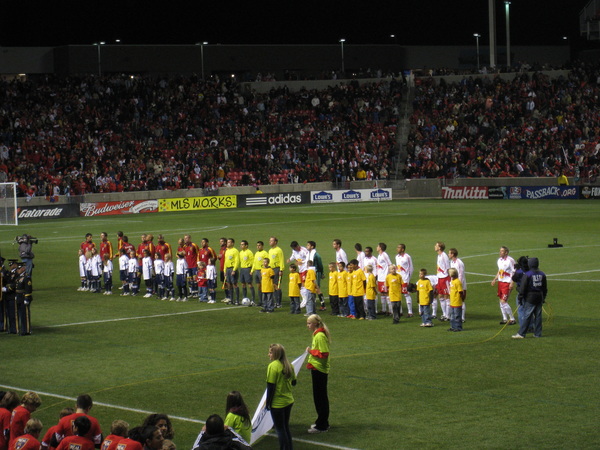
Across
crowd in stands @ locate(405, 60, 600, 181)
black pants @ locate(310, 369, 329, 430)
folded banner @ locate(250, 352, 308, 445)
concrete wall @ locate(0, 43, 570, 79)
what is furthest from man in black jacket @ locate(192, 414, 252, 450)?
concrete wall @ locate(0, 43, 570, 79)

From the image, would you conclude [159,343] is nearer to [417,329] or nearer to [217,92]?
[417,329]

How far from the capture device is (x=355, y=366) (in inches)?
672

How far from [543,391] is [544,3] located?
8245 centimetres

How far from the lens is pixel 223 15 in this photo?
269 ft

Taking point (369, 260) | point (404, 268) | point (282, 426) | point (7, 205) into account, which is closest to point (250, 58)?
point (7, 205)

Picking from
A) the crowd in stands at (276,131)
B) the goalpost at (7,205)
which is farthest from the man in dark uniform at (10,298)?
the crowd in stands at (276,131)

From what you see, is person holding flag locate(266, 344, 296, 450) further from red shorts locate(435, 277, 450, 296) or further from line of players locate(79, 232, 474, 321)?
red shorts locate(435, 277, 450, 296)

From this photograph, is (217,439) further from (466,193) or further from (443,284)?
(466,193)

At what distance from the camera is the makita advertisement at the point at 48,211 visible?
5544cm

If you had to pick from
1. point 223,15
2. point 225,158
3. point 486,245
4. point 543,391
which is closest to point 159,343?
point 543,391

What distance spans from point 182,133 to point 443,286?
4837cm

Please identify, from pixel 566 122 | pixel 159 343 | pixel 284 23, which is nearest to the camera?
pixel 159 343

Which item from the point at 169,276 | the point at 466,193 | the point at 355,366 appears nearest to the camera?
the point at 355,366

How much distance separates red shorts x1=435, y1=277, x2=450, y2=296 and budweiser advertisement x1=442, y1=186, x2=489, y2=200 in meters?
43.2
